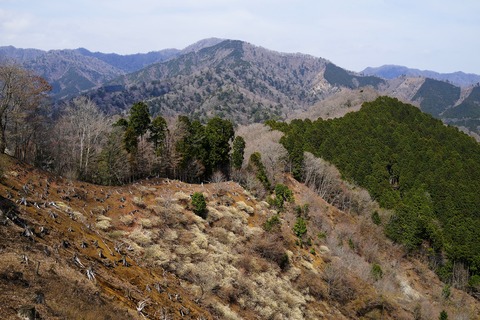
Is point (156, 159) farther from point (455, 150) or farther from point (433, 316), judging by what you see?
point (455, 150)

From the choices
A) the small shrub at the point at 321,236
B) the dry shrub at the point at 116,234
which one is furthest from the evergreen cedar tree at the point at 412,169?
the dry shrub at the point at 116,234

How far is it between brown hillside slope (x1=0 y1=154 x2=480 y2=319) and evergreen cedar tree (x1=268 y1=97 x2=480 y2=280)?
1556 cm

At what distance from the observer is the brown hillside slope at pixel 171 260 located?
17.9 metres

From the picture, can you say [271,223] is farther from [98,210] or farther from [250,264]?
[98,210]

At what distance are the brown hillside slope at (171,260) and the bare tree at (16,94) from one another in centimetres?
581

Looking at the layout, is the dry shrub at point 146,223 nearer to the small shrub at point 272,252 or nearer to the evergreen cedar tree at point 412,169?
the small shrub at point 272,252

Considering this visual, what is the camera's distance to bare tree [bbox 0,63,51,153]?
117 ft

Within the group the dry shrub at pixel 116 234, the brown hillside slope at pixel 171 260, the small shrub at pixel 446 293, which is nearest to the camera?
the brown hillside slope at pixel 171 260

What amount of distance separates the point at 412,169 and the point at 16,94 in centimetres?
8598

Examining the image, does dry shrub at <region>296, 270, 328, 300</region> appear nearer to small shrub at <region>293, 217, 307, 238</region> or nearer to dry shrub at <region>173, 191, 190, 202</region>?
small shrub at <region>293, 217, 307, 238</region>

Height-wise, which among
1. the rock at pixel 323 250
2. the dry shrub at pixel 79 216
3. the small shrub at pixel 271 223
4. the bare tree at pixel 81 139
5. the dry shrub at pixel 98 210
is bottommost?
the rock at pixel 323 250

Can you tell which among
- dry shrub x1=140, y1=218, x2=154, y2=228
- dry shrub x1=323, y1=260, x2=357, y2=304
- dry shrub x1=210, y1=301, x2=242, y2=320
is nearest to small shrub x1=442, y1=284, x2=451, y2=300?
dry shrub x1=323, y1=260, x2=357, y2=304

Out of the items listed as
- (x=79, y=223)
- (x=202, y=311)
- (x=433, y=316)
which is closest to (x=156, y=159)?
(x=79, y=223)

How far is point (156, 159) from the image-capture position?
51.2 m
